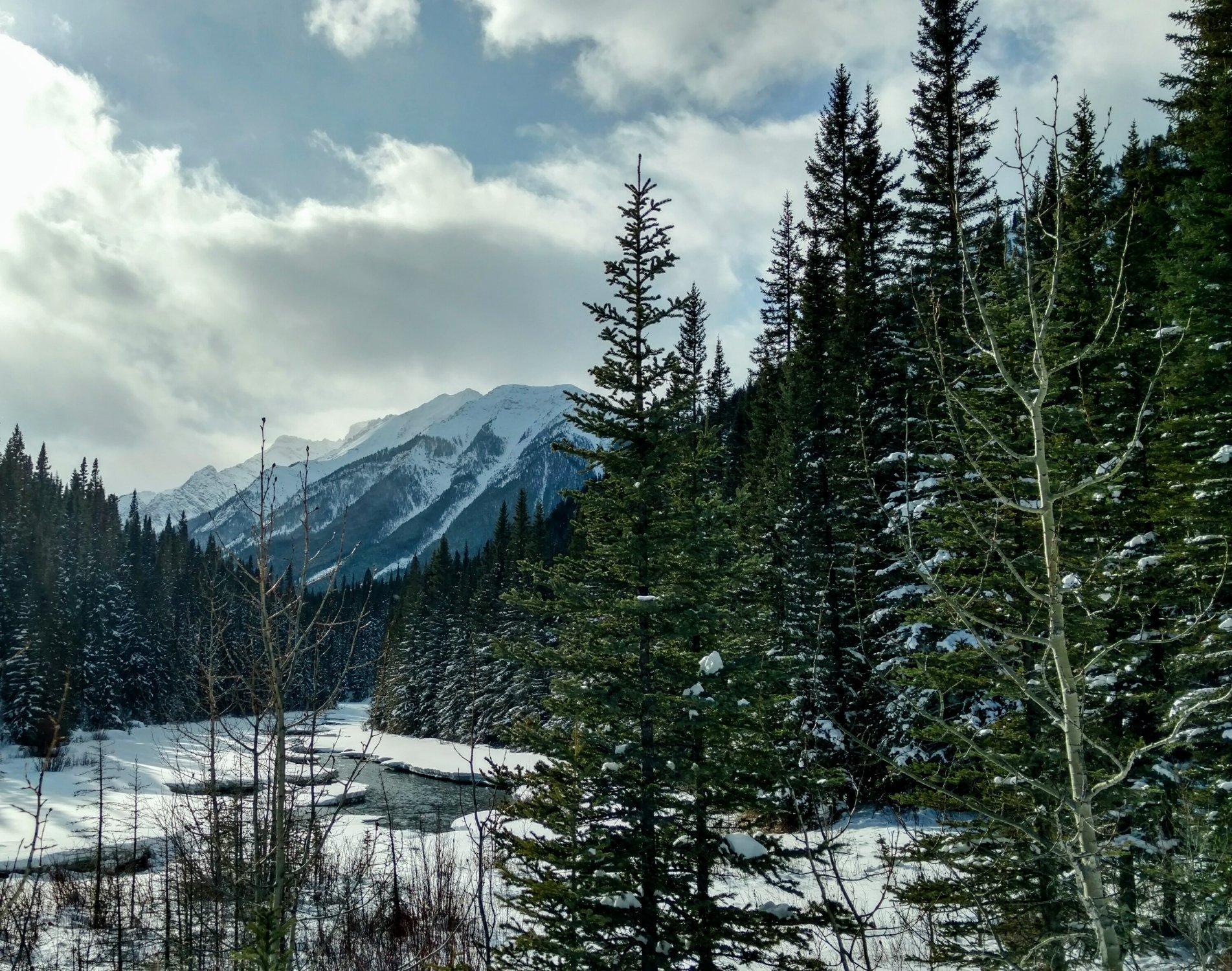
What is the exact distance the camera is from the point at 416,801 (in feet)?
124

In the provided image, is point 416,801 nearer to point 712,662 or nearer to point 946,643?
point 946,643

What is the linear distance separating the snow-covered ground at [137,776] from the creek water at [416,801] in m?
0.97

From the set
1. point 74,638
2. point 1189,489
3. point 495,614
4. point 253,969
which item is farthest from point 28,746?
point 1189,489

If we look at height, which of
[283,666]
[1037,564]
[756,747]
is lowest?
[756,747]

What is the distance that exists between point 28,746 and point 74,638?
32.5 feet

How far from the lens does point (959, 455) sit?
54.2ft

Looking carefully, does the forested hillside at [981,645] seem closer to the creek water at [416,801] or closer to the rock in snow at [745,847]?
the rock in snow at [745,847]

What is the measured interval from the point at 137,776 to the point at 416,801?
1794cm

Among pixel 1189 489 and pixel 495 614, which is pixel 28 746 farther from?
pixel 1189 489

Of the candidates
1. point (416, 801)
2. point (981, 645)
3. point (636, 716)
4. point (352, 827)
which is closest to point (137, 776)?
point (352, 827)

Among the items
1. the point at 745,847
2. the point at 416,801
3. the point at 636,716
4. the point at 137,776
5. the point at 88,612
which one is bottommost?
the point at 416,801

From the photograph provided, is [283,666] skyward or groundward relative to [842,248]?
groundward

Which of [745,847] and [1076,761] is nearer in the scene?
[1076,761]

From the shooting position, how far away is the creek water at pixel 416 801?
102 feet
